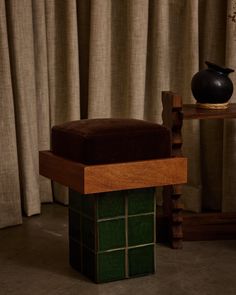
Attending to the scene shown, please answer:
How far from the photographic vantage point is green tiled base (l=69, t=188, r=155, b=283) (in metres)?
2.17

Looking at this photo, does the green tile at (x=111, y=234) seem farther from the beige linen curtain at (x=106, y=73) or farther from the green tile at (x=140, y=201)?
the beige linen curtain at (x=106, y=73)

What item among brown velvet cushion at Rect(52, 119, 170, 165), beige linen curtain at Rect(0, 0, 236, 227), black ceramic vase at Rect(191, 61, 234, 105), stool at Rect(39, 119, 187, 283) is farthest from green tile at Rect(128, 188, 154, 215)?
beige linen curtain at Rect(0, 0, 236, 227)

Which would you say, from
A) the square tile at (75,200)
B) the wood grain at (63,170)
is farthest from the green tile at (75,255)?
the wood grain at (63,170)

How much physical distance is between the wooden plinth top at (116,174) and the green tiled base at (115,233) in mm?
59

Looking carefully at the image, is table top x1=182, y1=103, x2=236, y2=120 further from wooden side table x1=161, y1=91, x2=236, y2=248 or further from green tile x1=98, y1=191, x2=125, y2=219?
green tile x1=98, y1=191, x2=125, y2=219

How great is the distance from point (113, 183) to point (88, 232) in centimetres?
22

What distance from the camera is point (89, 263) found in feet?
7.37

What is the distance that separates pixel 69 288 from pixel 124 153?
1.65 ft

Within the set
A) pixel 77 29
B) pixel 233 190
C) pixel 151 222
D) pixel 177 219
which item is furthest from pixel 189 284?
pixel 77 29

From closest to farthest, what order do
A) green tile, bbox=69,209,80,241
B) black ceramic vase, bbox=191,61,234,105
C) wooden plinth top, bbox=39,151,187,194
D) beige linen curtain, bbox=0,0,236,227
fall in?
wooden plinth top, bbox=39,151,187,194 → green tile, bbox=69,209,80,241 → black ceramic vase, bbox=191,61,234,105 → beige linen curtain, bbox=0,0,236,227

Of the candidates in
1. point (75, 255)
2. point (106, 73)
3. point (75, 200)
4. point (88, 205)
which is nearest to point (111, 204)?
A: point (88, 205)

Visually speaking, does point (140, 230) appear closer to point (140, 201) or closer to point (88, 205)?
point (140, 201)

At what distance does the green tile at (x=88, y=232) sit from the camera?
2191 mm

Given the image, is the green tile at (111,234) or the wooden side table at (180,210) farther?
the wooden side table at (180,210)
